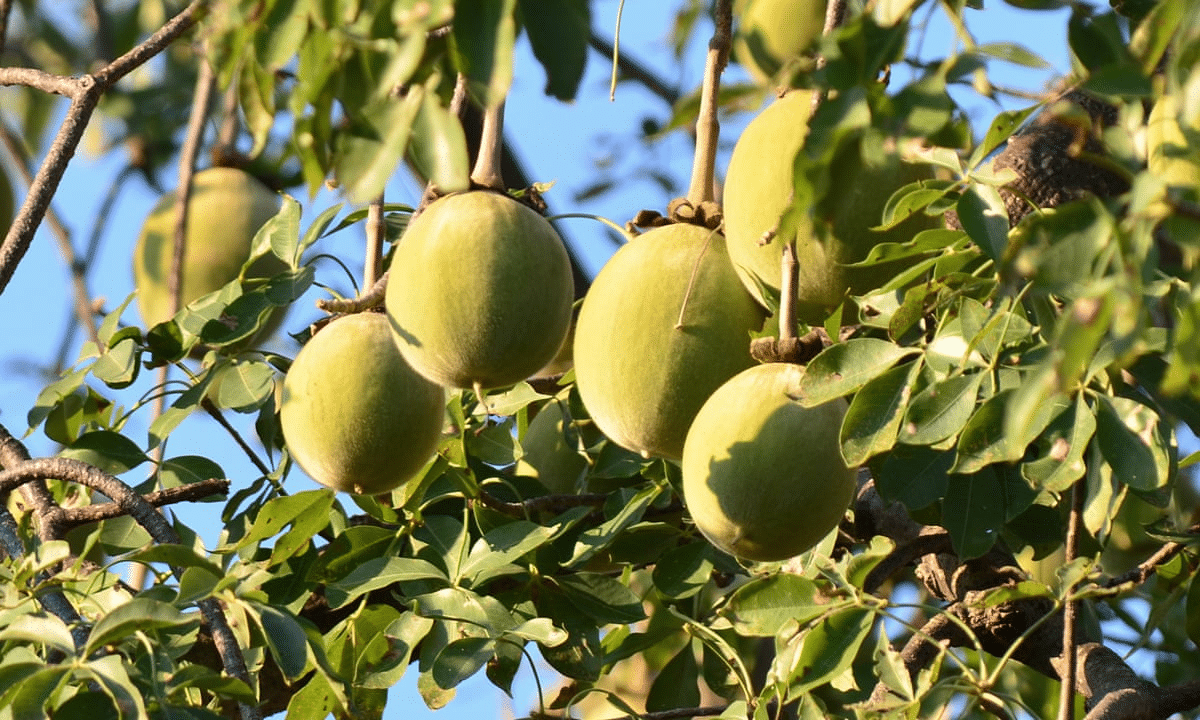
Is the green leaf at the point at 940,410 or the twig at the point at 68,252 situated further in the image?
the twig at the point at 68,252

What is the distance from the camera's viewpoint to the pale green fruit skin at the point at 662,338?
140 cm

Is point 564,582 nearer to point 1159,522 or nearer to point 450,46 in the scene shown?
point 1159,522

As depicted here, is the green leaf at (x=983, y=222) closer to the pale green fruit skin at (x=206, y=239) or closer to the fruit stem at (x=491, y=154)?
the fruit stem at (x=491, y=154)

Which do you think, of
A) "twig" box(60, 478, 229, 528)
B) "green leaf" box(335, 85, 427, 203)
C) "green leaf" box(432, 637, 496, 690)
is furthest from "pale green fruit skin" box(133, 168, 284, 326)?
"green leaf" box(335, 85, 427, 203)

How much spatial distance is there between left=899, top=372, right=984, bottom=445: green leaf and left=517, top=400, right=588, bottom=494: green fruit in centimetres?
84

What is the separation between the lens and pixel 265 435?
196 centimetres

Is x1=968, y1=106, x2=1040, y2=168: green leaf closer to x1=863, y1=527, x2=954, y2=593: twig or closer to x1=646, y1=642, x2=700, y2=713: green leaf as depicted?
x1=863, y1=527, x2=954, y2=593: twig

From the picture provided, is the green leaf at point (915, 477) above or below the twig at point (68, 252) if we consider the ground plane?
below

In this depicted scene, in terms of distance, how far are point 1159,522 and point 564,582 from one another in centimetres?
76

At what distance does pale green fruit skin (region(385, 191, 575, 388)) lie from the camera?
1.42 meters

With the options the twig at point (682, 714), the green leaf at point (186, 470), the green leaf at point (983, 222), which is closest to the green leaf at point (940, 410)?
the green leaf at point (983, 222)

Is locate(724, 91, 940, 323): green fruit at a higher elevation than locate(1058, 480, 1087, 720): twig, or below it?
higher

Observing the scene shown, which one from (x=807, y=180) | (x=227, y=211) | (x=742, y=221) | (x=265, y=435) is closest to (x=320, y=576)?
(x=265, y=435)

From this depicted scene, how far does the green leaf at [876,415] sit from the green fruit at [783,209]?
0.11m
